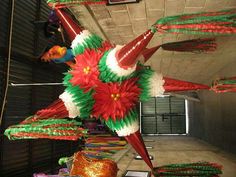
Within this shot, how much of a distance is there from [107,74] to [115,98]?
0.14m

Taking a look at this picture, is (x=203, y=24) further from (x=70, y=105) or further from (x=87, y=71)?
(x=70, y=105)

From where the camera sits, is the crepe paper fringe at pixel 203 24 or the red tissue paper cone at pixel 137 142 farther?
the red tissue paper cone at pixel 137 142

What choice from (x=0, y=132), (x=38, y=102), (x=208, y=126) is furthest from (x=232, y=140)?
(x=0, y=132)

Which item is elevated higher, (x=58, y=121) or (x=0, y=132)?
(x=58, y=121)

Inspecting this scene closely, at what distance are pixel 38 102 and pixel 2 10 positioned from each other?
3.92 feet

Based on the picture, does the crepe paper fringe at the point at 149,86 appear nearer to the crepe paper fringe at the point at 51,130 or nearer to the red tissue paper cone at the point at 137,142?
the red tissue paper cone at the point at 137,142

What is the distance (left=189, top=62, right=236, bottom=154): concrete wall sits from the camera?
562cm

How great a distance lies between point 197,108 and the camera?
9.40m

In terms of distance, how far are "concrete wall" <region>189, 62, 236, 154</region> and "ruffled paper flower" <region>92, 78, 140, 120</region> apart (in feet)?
15.0

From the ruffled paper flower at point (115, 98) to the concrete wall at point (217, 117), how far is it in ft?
15.0

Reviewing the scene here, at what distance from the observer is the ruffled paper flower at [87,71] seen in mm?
1372

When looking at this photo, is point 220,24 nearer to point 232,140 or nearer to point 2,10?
point 2,10

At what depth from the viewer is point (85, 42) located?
4.87 ft

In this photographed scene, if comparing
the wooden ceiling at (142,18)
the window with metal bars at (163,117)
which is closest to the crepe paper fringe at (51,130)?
the wooden ceiling at (142,18)
